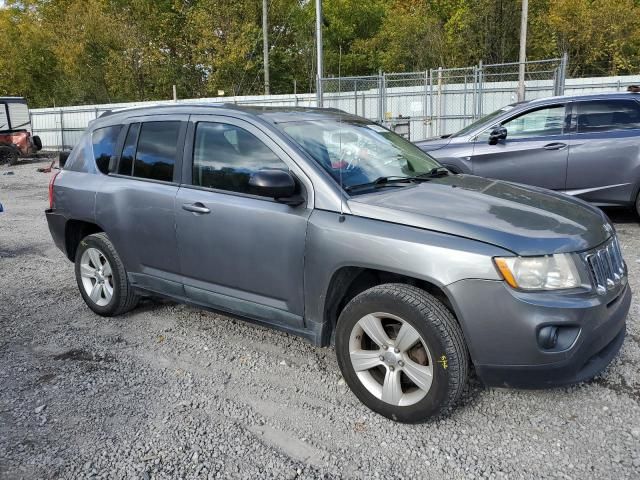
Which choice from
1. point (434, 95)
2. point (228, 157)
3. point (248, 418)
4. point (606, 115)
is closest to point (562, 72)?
point (434, 95)

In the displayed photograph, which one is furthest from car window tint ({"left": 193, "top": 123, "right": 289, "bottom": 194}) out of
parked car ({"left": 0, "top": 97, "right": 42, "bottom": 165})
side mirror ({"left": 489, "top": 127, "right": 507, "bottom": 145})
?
parked car ({"left": 0, "top": 97, "right": 42, "bottom": 165})

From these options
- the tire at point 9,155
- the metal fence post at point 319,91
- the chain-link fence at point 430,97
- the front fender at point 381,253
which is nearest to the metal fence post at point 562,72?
the chain-link fence at point 430,97

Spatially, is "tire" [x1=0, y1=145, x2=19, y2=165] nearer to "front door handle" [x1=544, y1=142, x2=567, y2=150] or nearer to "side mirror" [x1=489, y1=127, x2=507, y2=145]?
"side mirror" [x1=489, y1=127, x2=507, y2=145]

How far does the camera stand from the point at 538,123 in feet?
25.1

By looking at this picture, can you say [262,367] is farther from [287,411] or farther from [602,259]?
[602,259]

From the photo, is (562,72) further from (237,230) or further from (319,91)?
(237,230)

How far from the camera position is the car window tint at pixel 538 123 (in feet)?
24.7

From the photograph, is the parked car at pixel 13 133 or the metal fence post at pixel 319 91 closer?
the metal fence post at pixel 319 91

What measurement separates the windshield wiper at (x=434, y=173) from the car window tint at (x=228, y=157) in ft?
3.33

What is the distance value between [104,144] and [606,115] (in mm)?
6198

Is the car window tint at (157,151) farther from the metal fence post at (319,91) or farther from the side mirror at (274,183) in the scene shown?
the metal fence post at (319,91)

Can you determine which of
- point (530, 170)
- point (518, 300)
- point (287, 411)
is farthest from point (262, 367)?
point (530, 170)

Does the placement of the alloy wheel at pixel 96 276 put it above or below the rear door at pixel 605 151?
below

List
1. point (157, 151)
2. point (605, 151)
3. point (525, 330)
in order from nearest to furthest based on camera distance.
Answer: point (525, 330) → point (157, 151) → point (605, 151)
